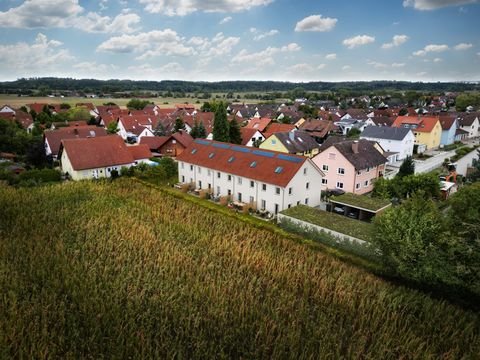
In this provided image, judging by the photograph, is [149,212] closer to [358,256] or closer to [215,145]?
[215,145]

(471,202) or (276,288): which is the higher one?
(471,202)

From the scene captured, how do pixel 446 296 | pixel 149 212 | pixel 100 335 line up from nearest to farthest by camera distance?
pixel 100 335 → pixel 446 296 → pixel 149 212

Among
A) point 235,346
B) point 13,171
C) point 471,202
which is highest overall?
point 471,202

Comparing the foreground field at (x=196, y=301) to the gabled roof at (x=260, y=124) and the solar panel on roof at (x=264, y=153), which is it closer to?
the solar panel on roof at (x=264, y=153)

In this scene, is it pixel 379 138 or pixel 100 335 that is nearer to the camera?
pixel 100 335

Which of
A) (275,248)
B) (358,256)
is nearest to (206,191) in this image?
(275,248)

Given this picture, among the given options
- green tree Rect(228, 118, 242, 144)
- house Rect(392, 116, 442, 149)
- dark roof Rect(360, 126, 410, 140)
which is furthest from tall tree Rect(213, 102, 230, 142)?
house Rect(392, 116, 442, 149)

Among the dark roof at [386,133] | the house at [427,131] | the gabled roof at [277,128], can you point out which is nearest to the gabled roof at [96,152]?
the gabled roof at [277,128]
